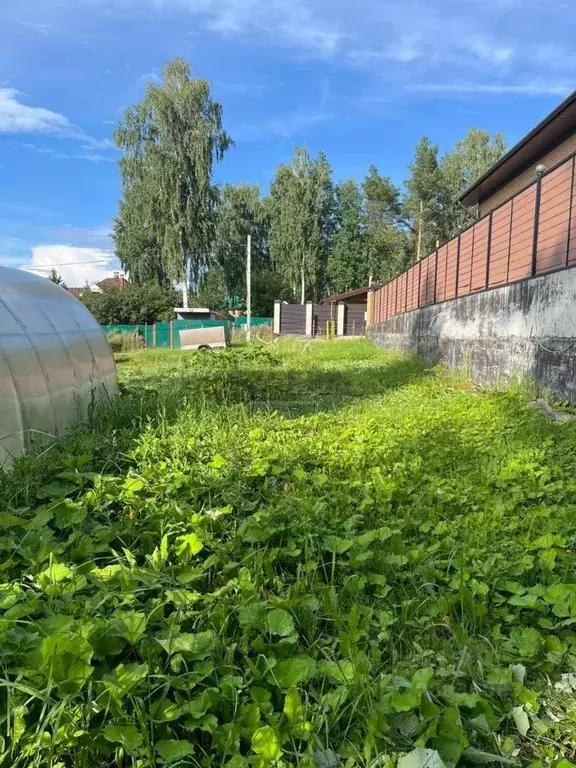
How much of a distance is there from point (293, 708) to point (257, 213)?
4900 cm

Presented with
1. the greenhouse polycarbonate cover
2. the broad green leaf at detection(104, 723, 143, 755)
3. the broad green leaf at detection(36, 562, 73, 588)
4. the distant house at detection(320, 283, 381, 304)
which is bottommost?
the broad green leaf at detection(104, 723, 143, 755)

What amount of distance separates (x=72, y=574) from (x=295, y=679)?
A: 0.97 m

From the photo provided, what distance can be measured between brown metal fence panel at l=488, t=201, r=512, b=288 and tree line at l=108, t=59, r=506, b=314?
2480 centimetres

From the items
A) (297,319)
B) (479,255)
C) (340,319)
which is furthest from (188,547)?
(297,319)

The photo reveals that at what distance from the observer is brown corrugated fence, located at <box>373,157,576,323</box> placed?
20.2ft

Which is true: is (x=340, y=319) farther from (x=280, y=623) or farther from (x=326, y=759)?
(x=326, y=759)

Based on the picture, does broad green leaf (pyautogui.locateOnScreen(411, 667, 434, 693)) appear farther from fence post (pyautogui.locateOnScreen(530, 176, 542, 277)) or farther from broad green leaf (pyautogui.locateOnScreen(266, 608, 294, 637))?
fence post (pyautogui.locateOnScreen(530, 176, 542, 277))

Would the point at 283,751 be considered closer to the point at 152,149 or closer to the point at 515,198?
the point at 515,198

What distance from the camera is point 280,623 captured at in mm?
1894

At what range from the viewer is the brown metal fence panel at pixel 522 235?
7.12 metres

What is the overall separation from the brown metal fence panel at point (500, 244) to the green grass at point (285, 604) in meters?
4.51

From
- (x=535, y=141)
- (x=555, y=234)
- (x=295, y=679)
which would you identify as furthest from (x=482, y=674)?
(x=535, y=141)

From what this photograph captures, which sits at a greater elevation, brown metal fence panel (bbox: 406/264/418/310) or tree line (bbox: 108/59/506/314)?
tree line (bbox: 108/59/506/314)

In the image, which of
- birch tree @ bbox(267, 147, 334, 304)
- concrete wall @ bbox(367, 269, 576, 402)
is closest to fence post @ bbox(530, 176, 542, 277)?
concrete wall @ bbox(367, 269, 576, 402)
